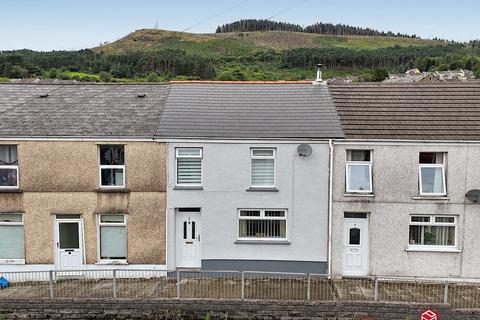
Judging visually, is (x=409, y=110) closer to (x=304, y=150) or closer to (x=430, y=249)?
(x=304, y=150)

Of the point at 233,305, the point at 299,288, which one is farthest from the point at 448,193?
the point at 233,305

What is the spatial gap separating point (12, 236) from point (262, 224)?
28.5ft

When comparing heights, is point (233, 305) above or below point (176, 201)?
below

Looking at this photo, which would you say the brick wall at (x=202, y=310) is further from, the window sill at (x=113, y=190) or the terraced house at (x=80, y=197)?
the window sill at (x=113, y=190)

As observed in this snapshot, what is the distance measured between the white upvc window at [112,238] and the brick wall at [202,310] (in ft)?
8.23

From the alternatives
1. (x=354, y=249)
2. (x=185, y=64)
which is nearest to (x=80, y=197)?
(x=354, y=249)

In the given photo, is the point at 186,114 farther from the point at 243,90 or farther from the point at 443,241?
the point at 443,241

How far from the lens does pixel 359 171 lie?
1466cm

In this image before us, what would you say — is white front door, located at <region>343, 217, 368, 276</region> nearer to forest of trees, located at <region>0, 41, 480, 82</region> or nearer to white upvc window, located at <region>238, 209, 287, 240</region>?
white upvc window, located at <region>238, 209, 287, 240</region>

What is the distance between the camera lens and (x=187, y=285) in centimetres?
1396

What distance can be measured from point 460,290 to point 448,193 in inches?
122

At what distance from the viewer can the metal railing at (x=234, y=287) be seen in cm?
1289

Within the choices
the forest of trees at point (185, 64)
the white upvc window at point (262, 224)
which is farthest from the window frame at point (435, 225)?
the forest of trees at point (185, 64)

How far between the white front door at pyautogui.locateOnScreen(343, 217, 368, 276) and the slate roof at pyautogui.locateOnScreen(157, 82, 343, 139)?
305 cm
